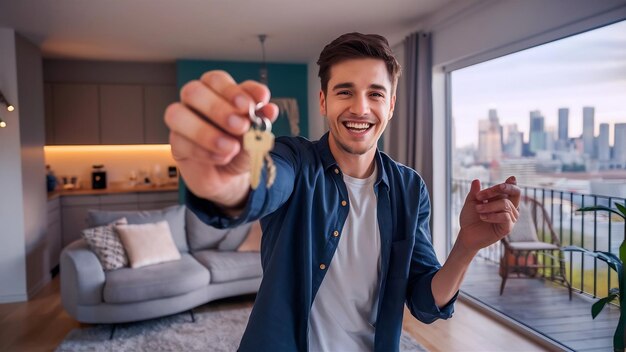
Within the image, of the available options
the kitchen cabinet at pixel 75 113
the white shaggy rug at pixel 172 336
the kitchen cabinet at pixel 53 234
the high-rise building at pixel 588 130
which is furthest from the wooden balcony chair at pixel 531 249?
the kitchen cabinet at pixel 75 113

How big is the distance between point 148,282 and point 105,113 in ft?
12.2

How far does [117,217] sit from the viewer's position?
4188 millimetres

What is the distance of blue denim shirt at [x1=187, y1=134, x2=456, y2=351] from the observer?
102 centimetres

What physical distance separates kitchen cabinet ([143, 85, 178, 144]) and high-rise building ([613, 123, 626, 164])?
5.38m

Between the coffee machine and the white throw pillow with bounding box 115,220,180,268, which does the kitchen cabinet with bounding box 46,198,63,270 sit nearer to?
the coffee machine

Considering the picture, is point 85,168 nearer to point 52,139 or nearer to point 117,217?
point 52,139

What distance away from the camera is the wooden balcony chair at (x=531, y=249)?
166 inches

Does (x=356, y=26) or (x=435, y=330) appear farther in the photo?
(x=356, y=26)

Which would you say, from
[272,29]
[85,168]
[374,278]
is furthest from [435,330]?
[85,168]

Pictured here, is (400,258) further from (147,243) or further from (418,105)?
(418,105)

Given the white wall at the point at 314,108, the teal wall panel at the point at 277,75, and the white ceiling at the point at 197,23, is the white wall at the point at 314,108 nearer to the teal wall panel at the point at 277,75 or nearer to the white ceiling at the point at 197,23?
the teal wall panel at the point at 277,75

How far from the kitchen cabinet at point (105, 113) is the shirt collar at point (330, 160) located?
5.90 metres

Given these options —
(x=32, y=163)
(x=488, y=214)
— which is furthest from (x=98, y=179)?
(x=488, y=214)

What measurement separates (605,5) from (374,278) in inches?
97.3
